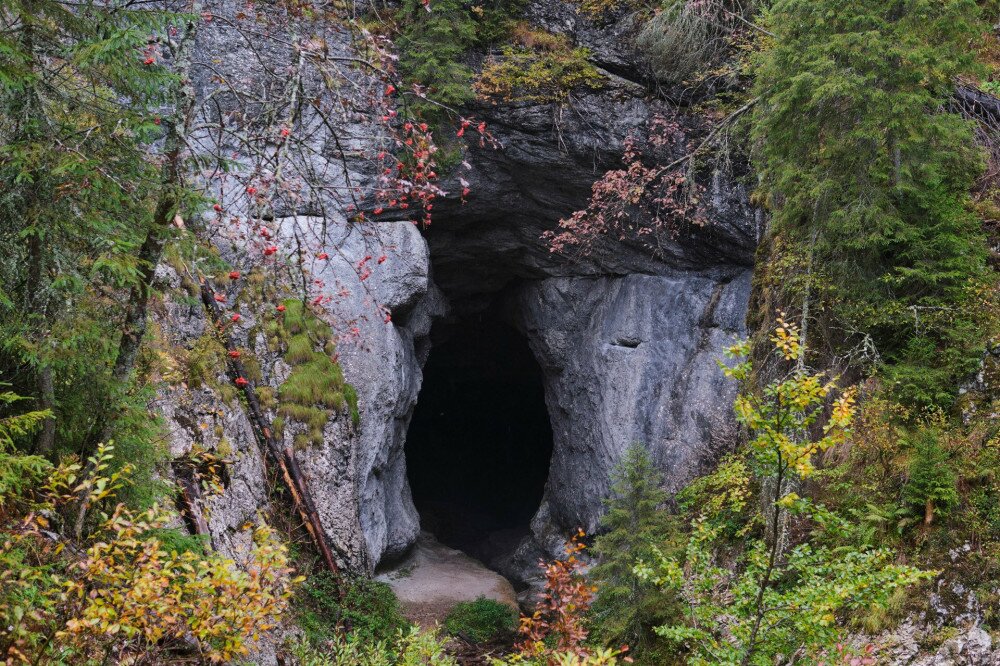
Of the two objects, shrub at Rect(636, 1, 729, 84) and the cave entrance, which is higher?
shrub at Rect(636, 1, 729, 84)

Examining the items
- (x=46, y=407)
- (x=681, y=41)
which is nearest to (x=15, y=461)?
(x=46, y=407)

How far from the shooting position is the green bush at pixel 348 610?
713cm

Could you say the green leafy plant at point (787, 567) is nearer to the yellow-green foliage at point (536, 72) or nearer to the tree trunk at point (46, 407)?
the tree trunk at point (46, 407)

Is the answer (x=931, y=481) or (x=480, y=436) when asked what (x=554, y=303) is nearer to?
(x=480, y=436)

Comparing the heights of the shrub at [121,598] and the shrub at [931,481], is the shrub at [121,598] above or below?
below

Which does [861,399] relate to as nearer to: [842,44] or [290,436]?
[842,44]

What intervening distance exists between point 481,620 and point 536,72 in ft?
26.3

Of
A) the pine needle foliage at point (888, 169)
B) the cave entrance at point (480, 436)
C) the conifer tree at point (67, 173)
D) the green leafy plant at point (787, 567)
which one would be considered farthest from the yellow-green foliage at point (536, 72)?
the green leafy plant at point (787, 567)

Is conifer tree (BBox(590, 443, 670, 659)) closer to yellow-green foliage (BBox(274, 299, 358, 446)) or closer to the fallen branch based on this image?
the fallen branch

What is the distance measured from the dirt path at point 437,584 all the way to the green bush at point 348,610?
3.26 feet

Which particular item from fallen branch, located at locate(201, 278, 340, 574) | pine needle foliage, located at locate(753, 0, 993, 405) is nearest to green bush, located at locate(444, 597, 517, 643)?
fallen branch, located at locate(201, 278, 340, 574)

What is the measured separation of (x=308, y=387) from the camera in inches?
349

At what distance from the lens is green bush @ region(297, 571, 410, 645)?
23.4 feet

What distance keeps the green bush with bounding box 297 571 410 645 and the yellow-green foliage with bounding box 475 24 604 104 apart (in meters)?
7.19
